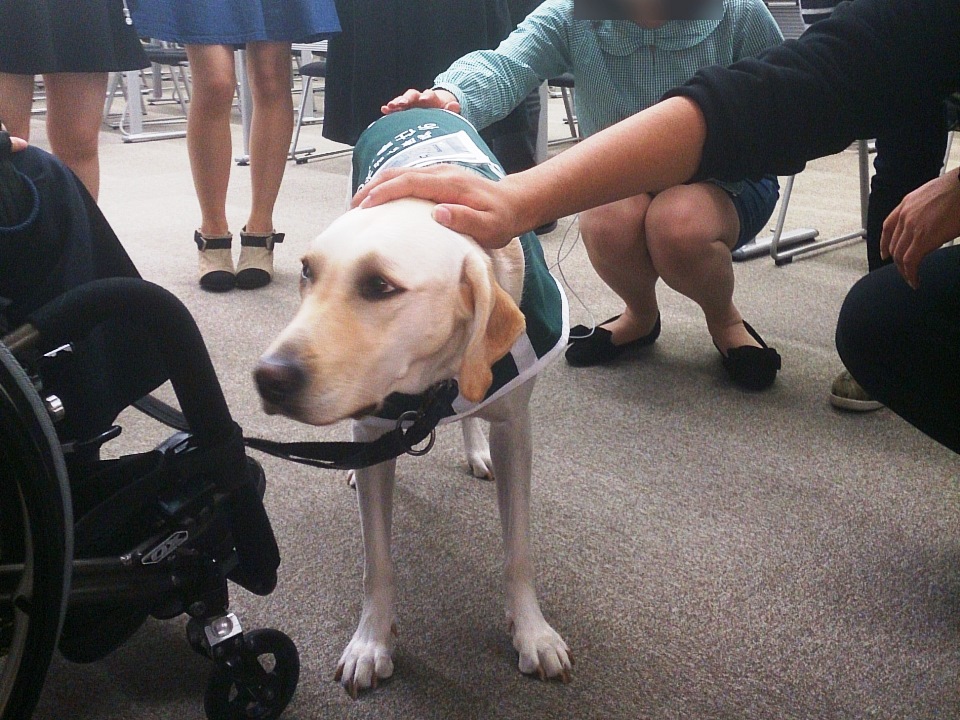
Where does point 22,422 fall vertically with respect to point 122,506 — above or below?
above

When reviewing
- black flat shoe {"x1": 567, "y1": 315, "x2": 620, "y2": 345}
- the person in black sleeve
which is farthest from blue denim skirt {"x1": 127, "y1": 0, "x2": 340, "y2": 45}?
the person in black sleeve

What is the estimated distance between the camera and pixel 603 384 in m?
1.81

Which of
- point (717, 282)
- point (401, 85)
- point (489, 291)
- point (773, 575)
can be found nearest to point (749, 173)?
point (489, 291)

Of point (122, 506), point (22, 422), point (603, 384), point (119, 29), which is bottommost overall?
point (603, 384)

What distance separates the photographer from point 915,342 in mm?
1077

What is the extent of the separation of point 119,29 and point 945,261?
180 cm

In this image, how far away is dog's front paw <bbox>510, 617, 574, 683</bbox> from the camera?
99cm

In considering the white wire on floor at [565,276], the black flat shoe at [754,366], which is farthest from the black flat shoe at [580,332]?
the black flat shoe at [754,366]

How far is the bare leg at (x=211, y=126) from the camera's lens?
2098 millimetres

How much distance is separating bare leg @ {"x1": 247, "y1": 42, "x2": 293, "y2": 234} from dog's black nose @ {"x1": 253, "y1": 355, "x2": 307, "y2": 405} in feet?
5.79

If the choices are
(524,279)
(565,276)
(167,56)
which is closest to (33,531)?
(524,279)

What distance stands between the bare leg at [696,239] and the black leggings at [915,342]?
545mm

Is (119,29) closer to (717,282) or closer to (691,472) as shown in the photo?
(717,282)

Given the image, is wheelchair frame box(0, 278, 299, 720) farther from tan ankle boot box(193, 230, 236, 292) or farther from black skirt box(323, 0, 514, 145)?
black skirt box(323, 0, 514, 145)
